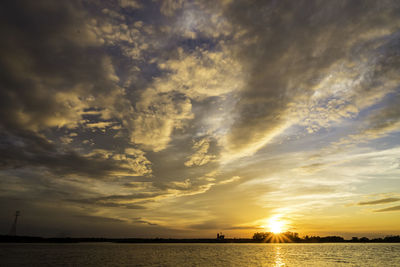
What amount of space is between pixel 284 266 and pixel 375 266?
2590cm

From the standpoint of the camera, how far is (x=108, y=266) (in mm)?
62312

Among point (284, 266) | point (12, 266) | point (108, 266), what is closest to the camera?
point (12, 266)

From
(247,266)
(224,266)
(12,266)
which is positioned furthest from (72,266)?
Answer: (247,266)

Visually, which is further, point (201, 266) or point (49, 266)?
point (201, 266)

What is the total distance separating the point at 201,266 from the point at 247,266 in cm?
1277

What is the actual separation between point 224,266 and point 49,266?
44.2 metres

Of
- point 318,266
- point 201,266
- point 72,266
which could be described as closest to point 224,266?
point 201,266

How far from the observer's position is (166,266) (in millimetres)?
64438

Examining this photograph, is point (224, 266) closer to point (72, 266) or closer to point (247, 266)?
point (247, 266)

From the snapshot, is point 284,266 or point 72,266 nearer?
point 72,266

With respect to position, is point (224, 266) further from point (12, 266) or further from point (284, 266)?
point (12, 266)

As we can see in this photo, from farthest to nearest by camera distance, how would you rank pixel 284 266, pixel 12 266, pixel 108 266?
pixel 284 266 → pixel 108 266 → pixel 12 266

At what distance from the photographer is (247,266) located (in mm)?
66250

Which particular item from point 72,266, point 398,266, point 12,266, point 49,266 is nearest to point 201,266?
point 72,266
